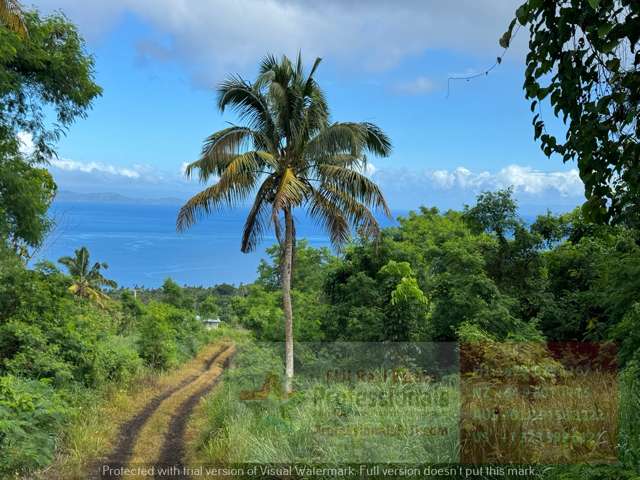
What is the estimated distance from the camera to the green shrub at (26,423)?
Answer: 6.60 metres

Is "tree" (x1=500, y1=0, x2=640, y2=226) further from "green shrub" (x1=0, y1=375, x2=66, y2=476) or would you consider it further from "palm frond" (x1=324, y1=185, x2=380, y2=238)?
"palm frond" (x1=324, y1=185, x2=380, y2=238)

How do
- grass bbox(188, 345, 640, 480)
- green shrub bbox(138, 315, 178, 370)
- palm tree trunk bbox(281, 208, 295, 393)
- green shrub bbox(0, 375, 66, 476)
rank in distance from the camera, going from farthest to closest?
green shrub bbox(138, 315, 178, 370), palm tree trunk bbox(281, 208, 295, 393), green shrub bbox(0, 375, 66, 476), grass bbox(188, 345, 640, 480)

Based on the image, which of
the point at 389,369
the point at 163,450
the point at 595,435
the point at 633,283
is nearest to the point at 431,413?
the point at 595,435

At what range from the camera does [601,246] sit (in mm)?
13133

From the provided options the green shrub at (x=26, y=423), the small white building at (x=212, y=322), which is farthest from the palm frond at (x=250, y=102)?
the small white building at (x=212, y=322)

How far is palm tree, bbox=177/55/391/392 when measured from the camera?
40.5 feet

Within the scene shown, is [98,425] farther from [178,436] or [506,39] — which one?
[506,39]

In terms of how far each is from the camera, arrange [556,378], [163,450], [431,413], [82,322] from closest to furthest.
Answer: [431,413], [556,378], [163,450], [82,322]

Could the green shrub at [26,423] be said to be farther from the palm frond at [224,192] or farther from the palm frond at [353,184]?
the palm frond at [353,184]

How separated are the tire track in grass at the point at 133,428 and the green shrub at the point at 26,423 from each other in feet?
2.95

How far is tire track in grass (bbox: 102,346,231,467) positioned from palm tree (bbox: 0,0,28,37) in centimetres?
699

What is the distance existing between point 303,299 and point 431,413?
10.5m

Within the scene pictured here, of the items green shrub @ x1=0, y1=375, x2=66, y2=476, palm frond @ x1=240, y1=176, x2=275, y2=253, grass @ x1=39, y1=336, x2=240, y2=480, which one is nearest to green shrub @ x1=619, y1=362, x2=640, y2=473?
grass @ x1=39, y1=336, x2=240, y2=480

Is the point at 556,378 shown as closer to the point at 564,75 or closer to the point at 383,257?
the point at 564,75
